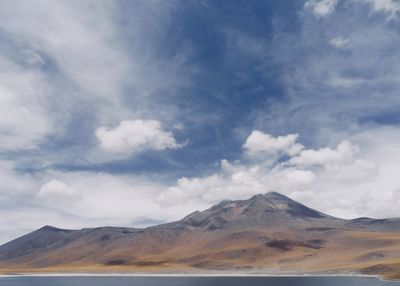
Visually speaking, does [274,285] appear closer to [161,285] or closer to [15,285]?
[161,285]

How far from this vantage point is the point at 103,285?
135625mm

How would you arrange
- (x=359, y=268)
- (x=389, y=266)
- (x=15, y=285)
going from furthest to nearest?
(x=359, y=268) → (x=389, y=266) → (x=15, y=285)

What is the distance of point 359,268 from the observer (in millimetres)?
179750

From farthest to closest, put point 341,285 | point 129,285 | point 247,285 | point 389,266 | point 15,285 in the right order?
point 389,266 → point 15,285 → point 129,285 → point 247,285 → point 341,285

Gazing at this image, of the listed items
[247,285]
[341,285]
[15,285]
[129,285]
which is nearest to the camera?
[341,285]

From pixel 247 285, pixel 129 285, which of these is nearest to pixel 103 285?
pixel 129 285

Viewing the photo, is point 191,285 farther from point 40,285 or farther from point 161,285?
point 40,285

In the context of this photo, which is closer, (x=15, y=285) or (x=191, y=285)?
(x=191, y=285)

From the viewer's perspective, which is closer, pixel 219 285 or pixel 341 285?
pixel 341 285

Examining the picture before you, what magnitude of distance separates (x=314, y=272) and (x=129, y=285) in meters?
86.0

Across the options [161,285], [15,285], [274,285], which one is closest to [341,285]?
[274,285]

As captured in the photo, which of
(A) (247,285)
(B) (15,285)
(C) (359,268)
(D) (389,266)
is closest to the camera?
(A) (247,285)

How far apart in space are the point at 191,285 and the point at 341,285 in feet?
130

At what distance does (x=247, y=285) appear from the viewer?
413 ft
